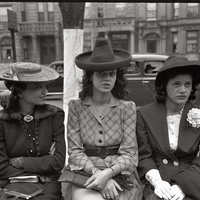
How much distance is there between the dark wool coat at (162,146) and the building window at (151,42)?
2328cm

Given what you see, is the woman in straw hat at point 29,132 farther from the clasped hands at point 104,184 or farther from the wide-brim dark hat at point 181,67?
the wide-brim dark hat at point 181,67

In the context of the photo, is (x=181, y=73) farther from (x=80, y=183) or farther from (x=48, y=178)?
(x=48, y=178)

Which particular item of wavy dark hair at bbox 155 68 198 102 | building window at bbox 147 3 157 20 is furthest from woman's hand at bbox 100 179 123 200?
building window at bbox 147 3 157 20

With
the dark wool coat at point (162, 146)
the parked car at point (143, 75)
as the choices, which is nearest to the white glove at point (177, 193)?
the dark wool coat at point (162, 146)

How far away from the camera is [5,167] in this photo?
6.42 feet

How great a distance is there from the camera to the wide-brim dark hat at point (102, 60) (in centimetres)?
189

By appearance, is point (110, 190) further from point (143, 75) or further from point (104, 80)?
point (143, 75)

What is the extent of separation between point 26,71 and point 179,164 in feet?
4.45

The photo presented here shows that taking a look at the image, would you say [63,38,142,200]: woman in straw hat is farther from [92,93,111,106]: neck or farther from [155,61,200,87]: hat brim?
[155,61,200,87]: hat brim

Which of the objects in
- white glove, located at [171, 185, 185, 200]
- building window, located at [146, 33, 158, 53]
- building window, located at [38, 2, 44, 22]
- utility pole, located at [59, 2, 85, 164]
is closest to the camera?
white glove, located at [171, 185, 185, 200]

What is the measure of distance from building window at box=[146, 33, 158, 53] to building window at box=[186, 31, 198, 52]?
9.29 ft

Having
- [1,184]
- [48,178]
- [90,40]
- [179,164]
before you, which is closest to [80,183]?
[48,178]

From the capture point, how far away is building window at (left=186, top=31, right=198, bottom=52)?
23594 millimetres

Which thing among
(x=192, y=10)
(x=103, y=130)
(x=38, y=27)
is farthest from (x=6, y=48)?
(x=103, y=130)
